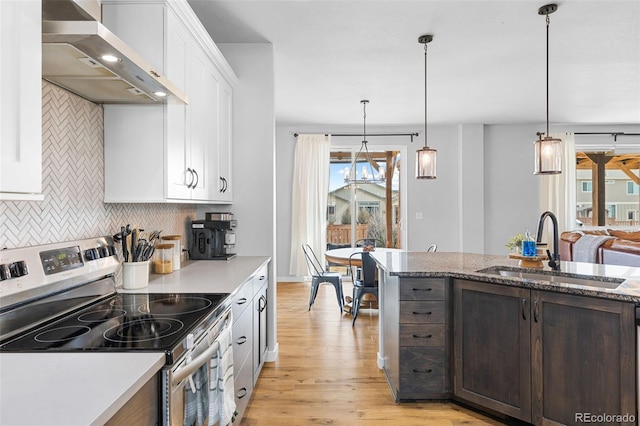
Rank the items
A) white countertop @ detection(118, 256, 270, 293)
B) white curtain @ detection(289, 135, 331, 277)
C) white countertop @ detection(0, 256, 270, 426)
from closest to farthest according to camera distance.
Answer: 1. white countertop @ detection(0, 256, 270, 426)
2. white countertop @ detection(118, 256, 270, 293)
3. white curtain @ detection(289, 135, 331, 277)

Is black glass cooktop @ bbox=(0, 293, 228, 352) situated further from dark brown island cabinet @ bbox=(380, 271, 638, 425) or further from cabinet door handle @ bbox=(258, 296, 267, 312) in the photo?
dark brown island cabinet @ bbox=(380, 271, 638, 425)

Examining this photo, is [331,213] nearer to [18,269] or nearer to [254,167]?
[254,167]

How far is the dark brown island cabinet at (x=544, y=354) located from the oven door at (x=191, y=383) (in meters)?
1.55

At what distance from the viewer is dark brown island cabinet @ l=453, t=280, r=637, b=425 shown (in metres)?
1.72

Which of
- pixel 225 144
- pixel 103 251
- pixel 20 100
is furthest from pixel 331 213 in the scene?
pixel 20 100

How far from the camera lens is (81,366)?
→ 1.00 m

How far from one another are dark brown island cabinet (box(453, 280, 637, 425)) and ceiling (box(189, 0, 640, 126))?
6.59ft

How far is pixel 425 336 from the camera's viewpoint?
2.36 metres

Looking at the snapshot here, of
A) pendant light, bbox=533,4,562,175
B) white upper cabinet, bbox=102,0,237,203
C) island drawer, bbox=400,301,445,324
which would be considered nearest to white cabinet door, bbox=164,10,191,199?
white upper cabinet, bbox=102,0,237,203

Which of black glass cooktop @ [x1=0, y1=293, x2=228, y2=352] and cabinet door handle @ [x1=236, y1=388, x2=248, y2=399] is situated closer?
black glass cooktop @ [x1=0, y1=293, x2=228, y2=352]

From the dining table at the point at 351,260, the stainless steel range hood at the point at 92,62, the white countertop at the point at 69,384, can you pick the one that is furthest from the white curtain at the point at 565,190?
the white countertop at the point at 69,384

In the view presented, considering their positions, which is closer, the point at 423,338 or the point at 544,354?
the point at 544,354
